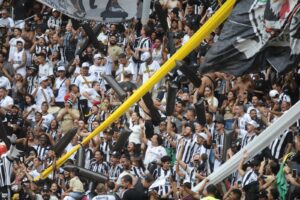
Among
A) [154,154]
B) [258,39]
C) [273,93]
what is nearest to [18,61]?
[154,154]

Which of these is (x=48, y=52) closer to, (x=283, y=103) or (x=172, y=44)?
(x=172, y=44)

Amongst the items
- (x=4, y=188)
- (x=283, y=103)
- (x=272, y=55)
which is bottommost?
(x=4, y=188)

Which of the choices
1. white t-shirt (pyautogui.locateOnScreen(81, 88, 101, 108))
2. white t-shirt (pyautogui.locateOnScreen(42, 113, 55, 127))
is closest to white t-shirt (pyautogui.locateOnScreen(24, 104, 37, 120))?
white t-shirt (pyautogui.locateOnScreen(42, 113, 55, 127))

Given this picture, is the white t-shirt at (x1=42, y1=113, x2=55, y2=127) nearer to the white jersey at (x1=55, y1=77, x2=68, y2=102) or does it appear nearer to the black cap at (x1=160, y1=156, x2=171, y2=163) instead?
the white jersey at (x1=55, y1=77, x2=68, y2=102)

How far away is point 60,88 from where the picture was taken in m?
26.6

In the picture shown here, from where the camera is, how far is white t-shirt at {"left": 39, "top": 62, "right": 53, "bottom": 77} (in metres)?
27.7

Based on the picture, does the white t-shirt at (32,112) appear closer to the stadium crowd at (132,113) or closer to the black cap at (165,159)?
the stadium crowd at (132,113)

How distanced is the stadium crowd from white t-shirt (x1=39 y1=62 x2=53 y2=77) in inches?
1.1

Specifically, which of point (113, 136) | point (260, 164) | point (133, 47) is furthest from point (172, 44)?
point (260, 164)

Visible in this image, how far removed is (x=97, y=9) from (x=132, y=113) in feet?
16.3

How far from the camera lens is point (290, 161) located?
62.6 ft

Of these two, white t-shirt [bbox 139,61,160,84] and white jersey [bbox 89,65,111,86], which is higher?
white t-shirt [bbox 139,61,160,84]

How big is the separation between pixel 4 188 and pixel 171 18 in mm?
7177

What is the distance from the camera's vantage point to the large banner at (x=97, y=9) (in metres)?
18.2
